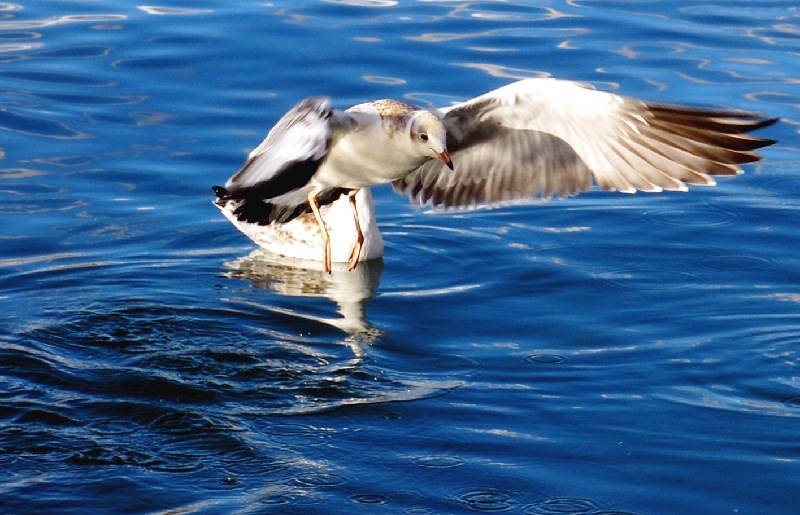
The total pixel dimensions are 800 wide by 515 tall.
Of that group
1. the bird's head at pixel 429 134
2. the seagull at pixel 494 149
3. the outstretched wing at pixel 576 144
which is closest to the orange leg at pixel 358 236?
the seagull at pixel 494 149

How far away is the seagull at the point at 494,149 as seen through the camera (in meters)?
7.24

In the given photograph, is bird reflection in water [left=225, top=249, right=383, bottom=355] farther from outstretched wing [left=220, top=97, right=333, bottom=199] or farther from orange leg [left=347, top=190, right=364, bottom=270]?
outstretched wing [left=220, top=97, right=333, bottom=199]

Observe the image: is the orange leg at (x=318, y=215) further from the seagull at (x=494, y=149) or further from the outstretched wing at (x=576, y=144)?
the outstretched wing at (x=576, y=144)

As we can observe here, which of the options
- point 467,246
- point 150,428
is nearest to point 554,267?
point 467,246

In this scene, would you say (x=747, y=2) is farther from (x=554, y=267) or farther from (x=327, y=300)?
(x=327, y=300)

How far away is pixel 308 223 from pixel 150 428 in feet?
10.9

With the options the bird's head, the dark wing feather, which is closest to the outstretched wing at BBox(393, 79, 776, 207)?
the bird's head

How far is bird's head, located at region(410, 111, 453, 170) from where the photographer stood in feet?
25.0

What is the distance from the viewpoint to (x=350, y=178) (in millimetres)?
8055

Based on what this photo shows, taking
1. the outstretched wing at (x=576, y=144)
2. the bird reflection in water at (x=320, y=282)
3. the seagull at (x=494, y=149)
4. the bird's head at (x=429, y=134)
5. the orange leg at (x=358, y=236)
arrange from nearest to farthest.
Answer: the seagull at (x=494, y=149) < the bird's head at (x=429, y=134) < the outstretched wing at (x=576, y=144) < the bird reflection in water at (x=320, y=282) < the orange leg at (x=358, y=236)

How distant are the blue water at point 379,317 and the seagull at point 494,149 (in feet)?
2.33

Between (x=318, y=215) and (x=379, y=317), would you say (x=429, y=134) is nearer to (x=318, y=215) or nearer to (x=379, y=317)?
(x=318, y=215)

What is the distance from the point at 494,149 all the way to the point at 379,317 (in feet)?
4.06

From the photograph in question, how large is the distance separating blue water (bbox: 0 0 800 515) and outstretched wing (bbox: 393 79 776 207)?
75 cm
